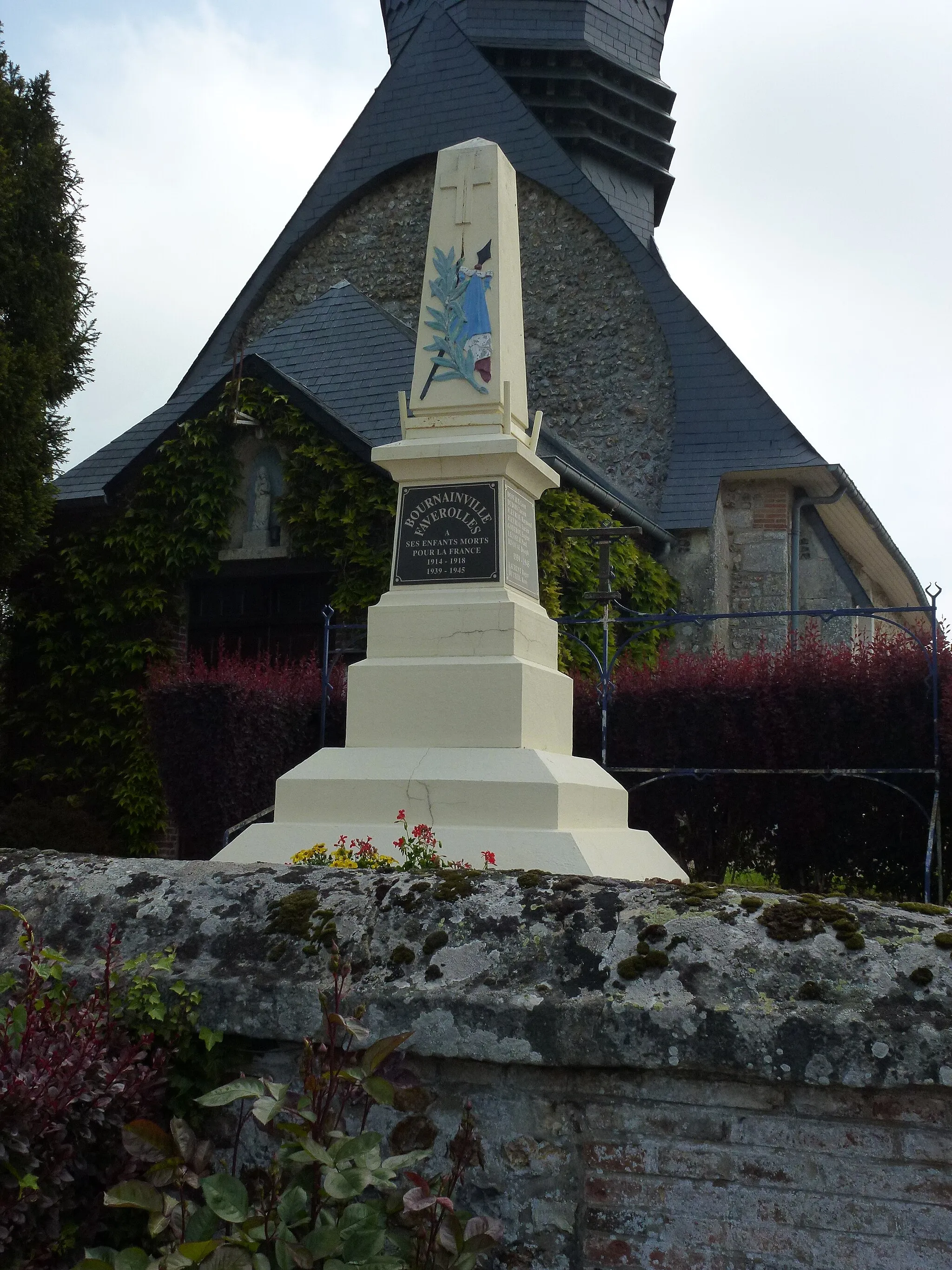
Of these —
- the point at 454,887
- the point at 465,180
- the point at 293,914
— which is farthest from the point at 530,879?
the point at 465,180

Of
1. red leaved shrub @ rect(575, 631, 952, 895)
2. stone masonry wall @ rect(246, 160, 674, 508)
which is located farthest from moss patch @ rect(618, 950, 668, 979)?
stone masonry wall @ rect(246, 160, 674, 508)

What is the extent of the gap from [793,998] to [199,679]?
7.62 m

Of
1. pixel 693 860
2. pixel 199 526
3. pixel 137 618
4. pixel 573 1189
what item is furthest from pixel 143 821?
pixel 573 1189

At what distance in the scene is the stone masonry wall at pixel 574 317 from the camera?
15133mm

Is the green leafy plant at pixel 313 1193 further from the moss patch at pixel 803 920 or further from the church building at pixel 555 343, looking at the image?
the church building at pixel 555 343

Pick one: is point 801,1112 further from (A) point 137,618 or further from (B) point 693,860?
(A) point 137,618

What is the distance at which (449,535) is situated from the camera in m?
6.89

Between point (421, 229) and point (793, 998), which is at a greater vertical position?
point (421, 229)

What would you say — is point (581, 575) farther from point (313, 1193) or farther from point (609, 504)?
point (313, 1193)

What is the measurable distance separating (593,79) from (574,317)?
4.12 m

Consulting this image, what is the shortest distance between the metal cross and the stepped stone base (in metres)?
3.12

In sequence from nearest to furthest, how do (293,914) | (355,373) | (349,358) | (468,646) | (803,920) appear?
1. (803,920)
2. (293,914)
3. (468,646)
4. (355,373)
5. (349,358)

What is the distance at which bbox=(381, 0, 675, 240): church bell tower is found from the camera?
57.1ft

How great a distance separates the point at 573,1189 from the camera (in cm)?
189
